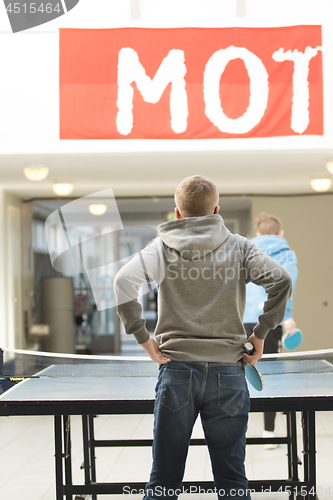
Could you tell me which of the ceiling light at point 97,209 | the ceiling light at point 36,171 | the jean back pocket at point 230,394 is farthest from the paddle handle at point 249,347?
the ceiling light at point 97,209

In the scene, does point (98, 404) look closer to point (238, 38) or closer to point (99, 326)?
point (238, 38)

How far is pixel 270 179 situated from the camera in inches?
256

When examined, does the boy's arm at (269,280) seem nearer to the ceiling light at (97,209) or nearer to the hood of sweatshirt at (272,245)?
the hood of sweatshirt at (272,245)

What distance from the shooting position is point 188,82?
4.75 meters

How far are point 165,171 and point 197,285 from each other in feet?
14.1

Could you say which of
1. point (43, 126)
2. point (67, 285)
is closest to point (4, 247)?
point (67, 285)

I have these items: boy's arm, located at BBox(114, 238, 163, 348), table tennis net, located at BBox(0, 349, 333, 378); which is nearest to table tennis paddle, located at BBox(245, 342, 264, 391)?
boy's arm, located at BBox(114, 238, 163, 348)

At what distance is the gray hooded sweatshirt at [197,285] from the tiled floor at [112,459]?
1.71 m

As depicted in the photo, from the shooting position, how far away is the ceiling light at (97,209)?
7945mm

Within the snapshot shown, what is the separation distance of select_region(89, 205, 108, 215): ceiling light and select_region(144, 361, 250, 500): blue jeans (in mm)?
6453

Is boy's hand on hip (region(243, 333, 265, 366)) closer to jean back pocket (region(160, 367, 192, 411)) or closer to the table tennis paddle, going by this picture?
the table tennis paddle

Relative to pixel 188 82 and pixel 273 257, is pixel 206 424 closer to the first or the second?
pixel 273 257

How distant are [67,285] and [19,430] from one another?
374 cm

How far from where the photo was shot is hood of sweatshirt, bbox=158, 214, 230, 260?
1.67 metres
